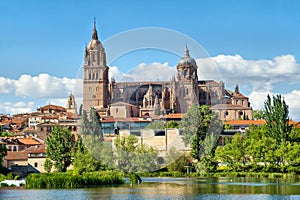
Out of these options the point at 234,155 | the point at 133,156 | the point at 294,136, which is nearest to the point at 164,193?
the point at 133,156

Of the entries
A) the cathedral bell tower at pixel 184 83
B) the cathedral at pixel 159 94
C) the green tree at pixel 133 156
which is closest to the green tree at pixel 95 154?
the green tree at pixel 133 156

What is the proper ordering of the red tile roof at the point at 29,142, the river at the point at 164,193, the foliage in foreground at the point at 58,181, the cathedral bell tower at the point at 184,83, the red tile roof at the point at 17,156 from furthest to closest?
1. the cathedral bell tower at the point at 184,83
2. the red tile roof at the point at 29,142
3. the red tile roof at the point at 17,156
4. the foliage in foreground at the point at 58,181
5. the river at the point at 164,193

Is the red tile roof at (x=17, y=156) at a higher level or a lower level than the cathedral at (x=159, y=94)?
lower

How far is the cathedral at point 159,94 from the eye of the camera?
65562mm

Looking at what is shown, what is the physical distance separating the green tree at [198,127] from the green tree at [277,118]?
15.4 feet

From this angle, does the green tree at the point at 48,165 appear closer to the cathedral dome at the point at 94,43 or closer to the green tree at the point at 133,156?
the green tree at the point at 133,156

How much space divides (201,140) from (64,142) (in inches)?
466

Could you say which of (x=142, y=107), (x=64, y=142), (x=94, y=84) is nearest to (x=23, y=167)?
(x=64, y=142)

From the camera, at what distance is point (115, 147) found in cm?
4100

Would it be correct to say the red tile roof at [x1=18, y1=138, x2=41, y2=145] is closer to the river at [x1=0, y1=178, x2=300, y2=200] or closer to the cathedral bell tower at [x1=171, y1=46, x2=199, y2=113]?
the cathedral bell tower at [x1=171, y1=46, x2=199, y2=113]

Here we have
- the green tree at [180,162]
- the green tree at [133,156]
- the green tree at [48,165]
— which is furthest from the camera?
the green tree at [48,165]

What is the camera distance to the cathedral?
215ft

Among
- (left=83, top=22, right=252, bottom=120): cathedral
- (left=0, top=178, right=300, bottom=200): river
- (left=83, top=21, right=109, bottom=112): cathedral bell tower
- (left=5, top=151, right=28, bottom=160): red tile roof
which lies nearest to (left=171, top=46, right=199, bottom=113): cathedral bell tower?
(left=83, top=22, right=252, bottom=120): cathedral

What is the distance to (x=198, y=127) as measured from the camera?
151 ft
